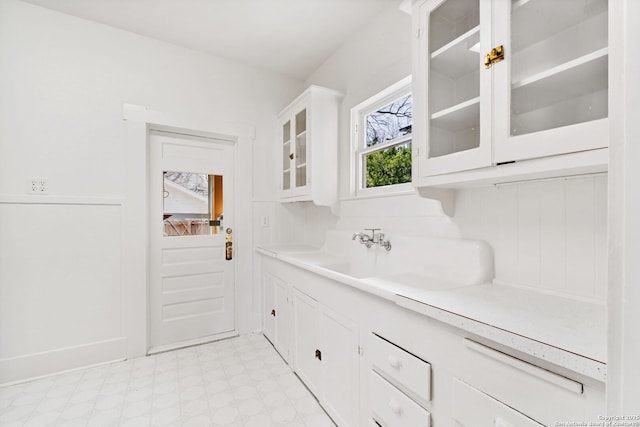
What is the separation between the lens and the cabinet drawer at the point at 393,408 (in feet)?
3.44

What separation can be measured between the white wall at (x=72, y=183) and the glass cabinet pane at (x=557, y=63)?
2.51 meters

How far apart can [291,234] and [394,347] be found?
82.5 inches

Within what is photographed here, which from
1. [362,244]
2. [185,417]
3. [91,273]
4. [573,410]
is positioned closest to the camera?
[573,410]

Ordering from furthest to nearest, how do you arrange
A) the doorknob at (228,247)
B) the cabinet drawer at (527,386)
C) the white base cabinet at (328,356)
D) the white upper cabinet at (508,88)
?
1. the doorknob at (228,247)
2. the white base cabinet at (328,356)
3. the white upper cabinet at (508,88)
4. the cabinet drawer at (527,386)

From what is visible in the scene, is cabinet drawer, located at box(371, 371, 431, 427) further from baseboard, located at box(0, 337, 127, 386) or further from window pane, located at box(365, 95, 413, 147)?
baseboard, located at box(0, 337, 127, 386)

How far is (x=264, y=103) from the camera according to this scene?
9.89 ft

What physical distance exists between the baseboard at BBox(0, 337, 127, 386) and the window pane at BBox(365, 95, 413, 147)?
258cm

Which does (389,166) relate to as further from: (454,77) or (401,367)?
(401,367)

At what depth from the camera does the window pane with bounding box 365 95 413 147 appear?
2.01 metres

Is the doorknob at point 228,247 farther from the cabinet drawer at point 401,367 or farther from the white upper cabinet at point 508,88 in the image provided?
the white upper cabinet at point 508,88

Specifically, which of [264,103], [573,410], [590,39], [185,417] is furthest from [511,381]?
[264,103]

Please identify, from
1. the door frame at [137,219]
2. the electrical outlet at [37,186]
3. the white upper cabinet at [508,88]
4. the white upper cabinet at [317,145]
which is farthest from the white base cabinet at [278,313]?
the electrical outlet at [37,186]

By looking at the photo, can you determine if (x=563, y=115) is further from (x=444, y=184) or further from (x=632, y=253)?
(x=632, y=253)

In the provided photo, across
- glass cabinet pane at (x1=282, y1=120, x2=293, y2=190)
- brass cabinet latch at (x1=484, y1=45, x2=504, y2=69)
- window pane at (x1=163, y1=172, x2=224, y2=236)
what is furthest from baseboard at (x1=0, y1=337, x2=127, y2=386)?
brass cabinet latch at (x1=484, y1=45, x2=504, y2=69)
